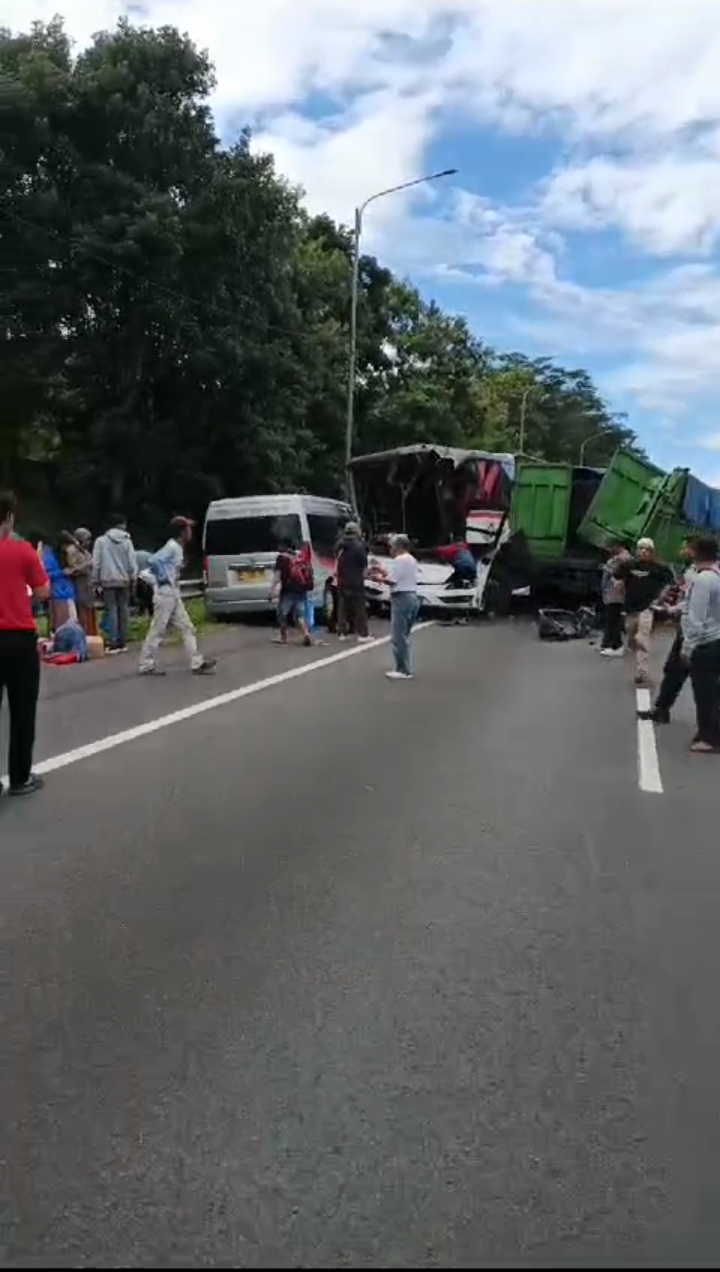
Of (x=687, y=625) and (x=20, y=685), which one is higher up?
(x=687, y=625)

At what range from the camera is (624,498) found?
76.6 ft

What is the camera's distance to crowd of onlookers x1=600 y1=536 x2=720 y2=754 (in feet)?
35.2

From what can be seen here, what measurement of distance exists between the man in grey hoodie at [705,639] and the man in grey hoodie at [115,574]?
28.8 feet

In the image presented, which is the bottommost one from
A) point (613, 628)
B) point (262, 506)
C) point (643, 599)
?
point (613, 628)

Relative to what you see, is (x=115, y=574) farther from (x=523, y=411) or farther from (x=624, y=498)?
(x=523, y=411)

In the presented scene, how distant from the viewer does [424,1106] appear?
3797 millimetres

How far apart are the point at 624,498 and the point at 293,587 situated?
22.4 ft

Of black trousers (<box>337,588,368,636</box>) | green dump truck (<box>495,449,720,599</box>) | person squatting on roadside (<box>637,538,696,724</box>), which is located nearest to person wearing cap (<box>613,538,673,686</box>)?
person squatting on roadside (<box>637,538,696,724</box>)

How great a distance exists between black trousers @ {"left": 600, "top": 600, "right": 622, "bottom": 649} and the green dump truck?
358 centimetres

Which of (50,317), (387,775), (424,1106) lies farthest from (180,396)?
(424,1106)

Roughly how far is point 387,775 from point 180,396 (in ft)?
85.3

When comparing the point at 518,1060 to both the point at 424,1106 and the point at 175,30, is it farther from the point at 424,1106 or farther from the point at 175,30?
the point at 175,30

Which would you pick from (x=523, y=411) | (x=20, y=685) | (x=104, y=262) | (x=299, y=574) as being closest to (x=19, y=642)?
(x=20, y=685)

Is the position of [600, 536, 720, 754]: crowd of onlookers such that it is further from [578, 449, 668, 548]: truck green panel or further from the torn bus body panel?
the torn bus body panel
